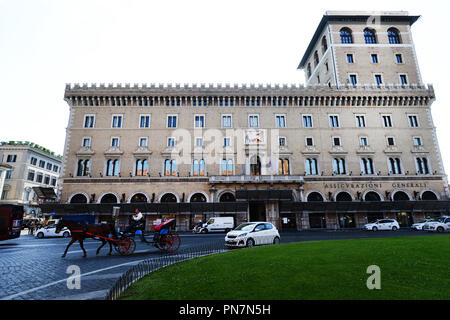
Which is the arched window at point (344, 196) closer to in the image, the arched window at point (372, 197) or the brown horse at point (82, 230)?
the arched window at point (372, 197)

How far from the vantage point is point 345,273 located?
18.4 ft

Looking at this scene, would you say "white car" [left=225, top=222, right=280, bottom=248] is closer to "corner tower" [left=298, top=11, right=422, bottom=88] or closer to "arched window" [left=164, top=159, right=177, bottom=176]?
"arched window" [left=164, top=159, right=177, bottom=176]

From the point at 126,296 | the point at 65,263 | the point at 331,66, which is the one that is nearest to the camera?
the point at 126,296

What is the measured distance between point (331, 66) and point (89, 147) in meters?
40.1

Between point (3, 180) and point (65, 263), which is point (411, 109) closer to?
point (65, 263)

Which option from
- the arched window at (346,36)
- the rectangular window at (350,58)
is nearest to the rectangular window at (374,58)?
the rectangular window at (350,58)

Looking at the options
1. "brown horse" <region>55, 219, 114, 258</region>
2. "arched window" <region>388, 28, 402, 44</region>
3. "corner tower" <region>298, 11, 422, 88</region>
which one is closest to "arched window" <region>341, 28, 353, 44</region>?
"corner tower" <region>298, 11, 422, 88</region>

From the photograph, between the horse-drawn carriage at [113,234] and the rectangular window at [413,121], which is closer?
the horse-drawn carriage at [113,234]

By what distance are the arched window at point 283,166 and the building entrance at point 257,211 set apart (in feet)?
17.6

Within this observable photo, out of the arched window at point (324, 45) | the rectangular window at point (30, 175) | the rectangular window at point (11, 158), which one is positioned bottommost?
the rectangular window at point (30, 175)

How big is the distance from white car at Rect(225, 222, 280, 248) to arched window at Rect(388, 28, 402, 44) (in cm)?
4415

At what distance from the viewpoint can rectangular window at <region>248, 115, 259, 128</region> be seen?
35.8 meters

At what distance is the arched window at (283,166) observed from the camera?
34281mm
